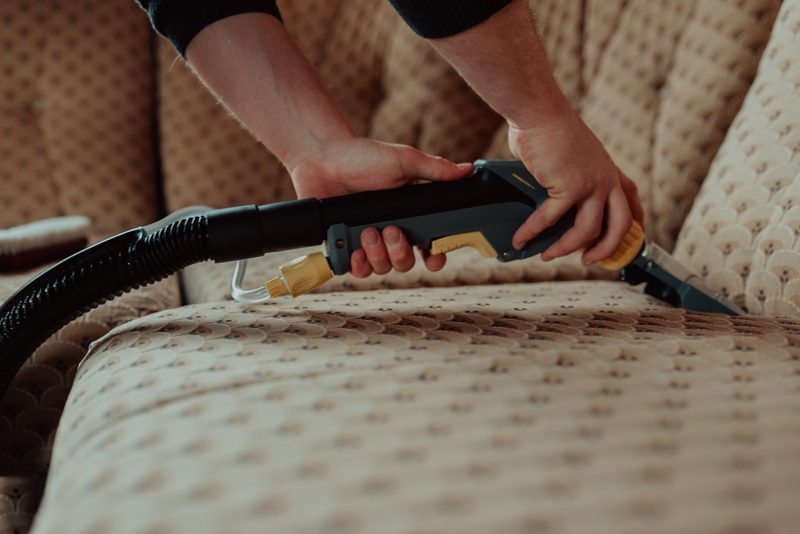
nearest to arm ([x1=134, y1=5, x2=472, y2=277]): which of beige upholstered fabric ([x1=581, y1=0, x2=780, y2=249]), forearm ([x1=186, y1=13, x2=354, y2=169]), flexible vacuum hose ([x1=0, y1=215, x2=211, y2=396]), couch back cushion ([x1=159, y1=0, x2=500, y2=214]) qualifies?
forearm ([x1=186, y1=13, x2=354, y2=169])

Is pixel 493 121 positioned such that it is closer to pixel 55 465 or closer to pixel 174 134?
pixel 174 134

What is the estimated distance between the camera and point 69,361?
1.03 m

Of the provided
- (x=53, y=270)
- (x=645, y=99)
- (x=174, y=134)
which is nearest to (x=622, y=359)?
(x=53, y=270)

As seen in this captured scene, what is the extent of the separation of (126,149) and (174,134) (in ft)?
0.45

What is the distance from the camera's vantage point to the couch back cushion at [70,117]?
199cm

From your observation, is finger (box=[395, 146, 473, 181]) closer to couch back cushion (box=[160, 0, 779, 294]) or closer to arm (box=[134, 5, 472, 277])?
arm (box=[134, 5, 472, 277])

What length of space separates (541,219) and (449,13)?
0.93 ft

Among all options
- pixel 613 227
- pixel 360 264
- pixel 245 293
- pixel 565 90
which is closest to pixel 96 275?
pixel 245 293

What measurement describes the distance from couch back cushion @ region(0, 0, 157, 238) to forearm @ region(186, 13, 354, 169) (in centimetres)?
108

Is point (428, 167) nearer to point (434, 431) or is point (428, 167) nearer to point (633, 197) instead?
point (633, 197)

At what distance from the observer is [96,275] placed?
0.89m

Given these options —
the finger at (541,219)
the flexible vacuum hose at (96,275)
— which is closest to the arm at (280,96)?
the finger at (541,219)

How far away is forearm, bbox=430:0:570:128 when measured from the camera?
0.83 meters

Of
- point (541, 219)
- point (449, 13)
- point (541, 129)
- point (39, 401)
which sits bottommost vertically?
point (39, 401)
